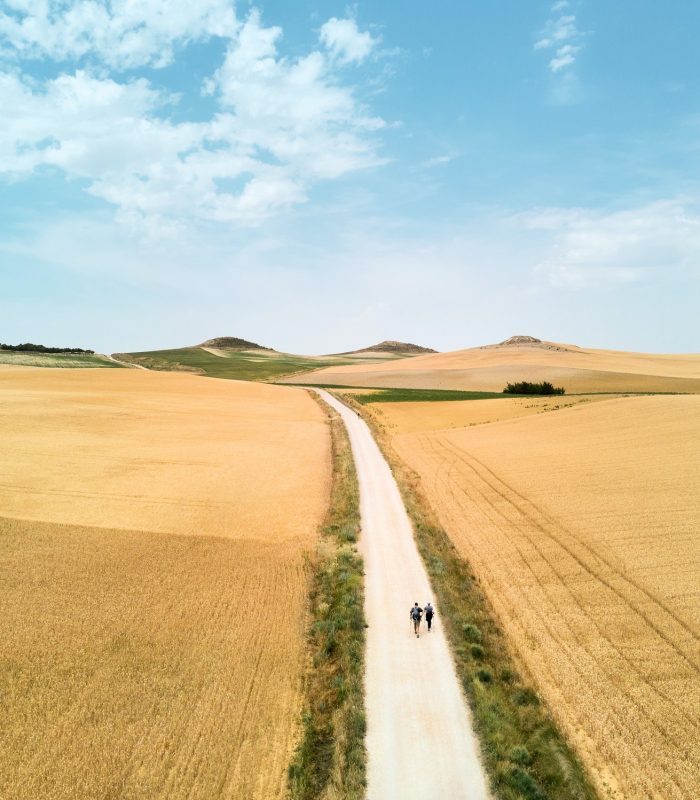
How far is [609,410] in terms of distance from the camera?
46469 millimetres

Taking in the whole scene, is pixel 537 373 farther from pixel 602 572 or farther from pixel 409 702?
pixel 409 702

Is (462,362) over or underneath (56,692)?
over

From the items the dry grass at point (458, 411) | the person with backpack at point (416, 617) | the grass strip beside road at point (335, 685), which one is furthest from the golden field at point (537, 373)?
the person with backpack at point (416, 617)

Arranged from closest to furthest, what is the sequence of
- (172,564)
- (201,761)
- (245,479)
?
(201,761), (172,564), (245,479)

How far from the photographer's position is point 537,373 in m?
89.1

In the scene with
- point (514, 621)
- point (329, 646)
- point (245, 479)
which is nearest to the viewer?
point (329, 646)

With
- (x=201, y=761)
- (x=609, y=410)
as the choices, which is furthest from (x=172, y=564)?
(x=609, y=410)

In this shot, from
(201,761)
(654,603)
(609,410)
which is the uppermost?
(609,410)

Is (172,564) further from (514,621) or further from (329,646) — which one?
(514,621)

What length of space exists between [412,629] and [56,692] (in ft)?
30.6

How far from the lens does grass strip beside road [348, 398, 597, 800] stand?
32.6ft

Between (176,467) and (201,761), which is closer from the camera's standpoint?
(201,761)

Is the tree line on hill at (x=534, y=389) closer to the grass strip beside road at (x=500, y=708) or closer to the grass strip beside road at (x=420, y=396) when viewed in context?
the grass strip beside road at (x=420, y=396)

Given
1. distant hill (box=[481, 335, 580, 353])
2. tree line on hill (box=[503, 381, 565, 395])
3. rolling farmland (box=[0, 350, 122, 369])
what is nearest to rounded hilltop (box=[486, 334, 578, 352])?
distant hill (box=[481, 335, 580, 353])
